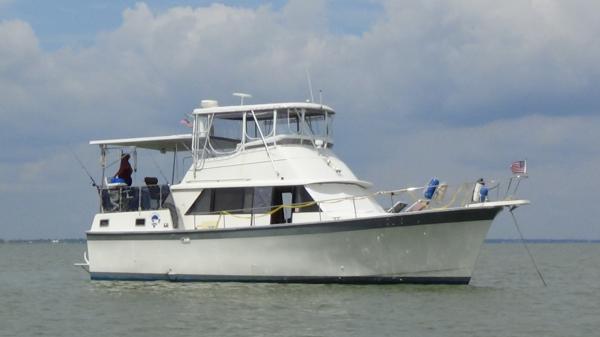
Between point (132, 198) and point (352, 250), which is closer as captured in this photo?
point (352, 250)

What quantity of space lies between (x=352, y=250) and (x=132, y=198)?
22.0ft

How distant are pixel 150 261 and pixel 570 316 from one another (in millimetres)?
10415

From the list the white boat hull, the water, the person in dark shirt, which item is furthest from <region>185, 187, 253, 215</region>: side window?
the person in dark shirt

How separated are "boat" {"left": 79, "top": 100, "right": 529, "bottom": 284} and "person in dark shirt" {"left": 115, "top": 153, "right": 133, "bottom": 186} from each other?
0.42 meters

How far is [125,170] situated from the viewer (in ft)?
86.7

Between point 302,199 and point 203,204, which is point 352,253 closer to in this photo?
point 302,199

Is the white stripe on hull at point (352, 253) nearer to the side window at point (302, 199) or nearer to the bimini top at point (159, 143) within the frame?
the side window at point (302, 199)

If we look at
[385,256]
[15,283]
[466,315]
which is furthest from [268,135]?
[15,283]

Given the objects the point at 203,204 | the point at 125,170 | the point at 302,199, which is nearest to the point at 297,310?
the point at 302,199

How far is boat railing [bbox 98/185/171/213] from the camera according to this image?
80.8ft

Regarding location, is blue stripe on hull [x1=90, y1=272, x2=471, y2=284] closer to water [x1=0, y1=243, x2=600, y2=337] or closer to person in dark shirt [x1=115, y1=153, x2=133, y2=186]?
water [x1=0, y1=243, x2=600, y2=337]

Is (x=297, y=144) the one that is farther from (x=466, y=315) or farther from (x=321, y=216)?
(x=466, y=315)

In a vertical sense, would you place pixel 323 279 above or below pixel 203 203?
below

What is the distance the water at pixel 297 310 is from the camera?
17.1 meters
